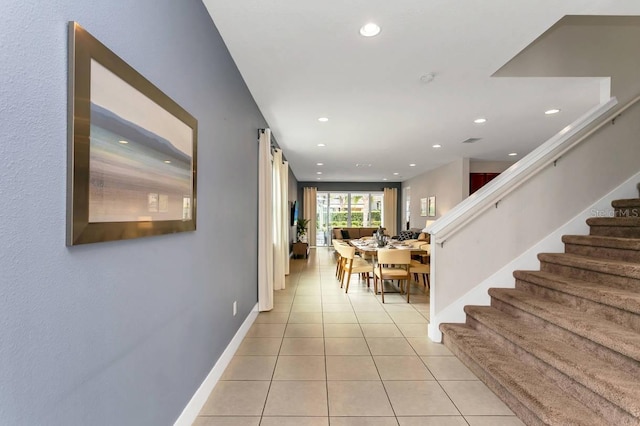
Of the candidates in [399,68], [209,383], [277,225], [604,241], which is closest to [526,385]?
[604,241]

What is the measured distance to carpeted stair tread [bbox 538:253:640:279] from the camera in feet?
7.00

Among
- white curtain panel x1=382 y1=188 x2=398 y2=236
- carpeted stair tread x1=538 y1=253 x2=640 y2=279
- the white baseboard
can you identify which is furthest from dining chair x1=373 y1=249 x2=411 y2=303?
white curtain panel x1=382 y1=188 x2=398 y2=236

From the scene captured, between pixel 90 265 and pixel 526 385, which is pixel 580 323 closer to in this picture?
pixel 526 385

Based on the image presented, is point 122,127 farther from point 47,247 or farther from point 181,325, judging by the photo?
point 181,325

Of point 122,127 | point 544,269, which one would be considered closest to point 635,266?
point 544,269

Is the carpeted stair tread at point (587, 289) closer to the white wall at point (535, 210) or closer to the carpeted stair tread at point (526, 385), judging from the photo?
the white wall at point (535, 210)

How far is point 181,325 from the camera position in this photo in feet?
5.56

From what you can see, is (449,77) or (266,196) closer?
(449,77)

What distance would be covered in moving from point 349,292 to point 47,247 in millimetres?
4507

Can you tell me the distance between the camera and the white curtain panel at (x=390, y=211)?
492 inches

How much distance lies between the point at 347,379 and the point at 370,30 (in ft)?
8.75

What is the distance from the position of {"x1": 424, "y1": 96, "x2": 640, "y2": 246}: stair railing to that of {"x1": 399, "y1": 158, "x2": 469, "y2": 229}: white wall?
462 centimetres

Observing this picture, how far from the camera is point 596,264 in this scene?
239 cm

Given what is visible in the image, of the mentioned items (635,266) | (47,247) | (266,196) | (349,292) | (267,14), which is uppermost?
(267,14)
